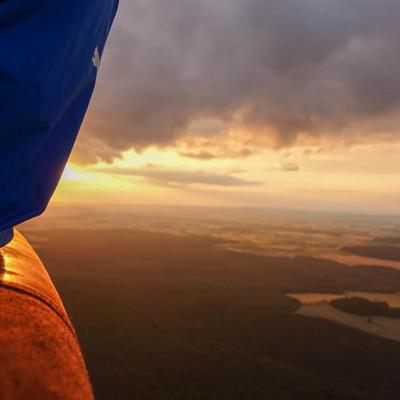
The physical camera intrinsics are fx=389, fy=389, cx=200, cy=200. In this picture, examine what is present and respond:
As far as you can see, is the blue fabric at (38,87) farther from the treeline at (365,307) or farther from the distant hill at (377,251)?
the distant hill at (377,251)

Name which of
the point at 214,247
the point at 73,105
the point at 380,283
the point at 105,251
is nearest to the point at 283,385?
the point at 73,105

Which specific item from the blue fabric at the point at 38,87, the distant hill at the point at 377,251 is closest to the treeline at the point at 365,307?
the distant hill at the point at 377,251

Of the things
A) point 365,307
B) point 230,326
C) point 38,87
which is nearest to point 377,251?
point 365,307

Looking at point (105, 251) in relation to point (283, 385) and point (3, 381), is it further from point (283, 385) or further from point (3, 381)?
point (3, 381)

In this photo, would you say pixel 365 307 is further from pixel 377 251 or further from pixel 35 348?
pixel 377 251

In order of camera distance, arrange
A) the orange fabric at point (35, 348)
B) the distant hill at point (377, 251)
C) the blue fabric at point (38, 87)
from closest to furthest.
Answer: the orange fabric at point (35, 348)
the blue fabric at point (38, 87)
the distant hill at point (377, 251)

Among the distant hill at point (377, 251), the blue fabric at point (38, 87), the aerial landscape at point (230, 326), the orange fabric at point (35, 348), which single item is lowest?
the aerial landscape at point (230, 326)

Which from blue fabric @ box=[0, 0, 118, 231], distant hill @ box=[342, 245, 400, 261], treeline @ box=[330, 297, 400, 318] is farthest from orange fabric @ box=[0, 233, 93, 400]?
Result: distant hill @ box=[342, 245, 400, 261]
